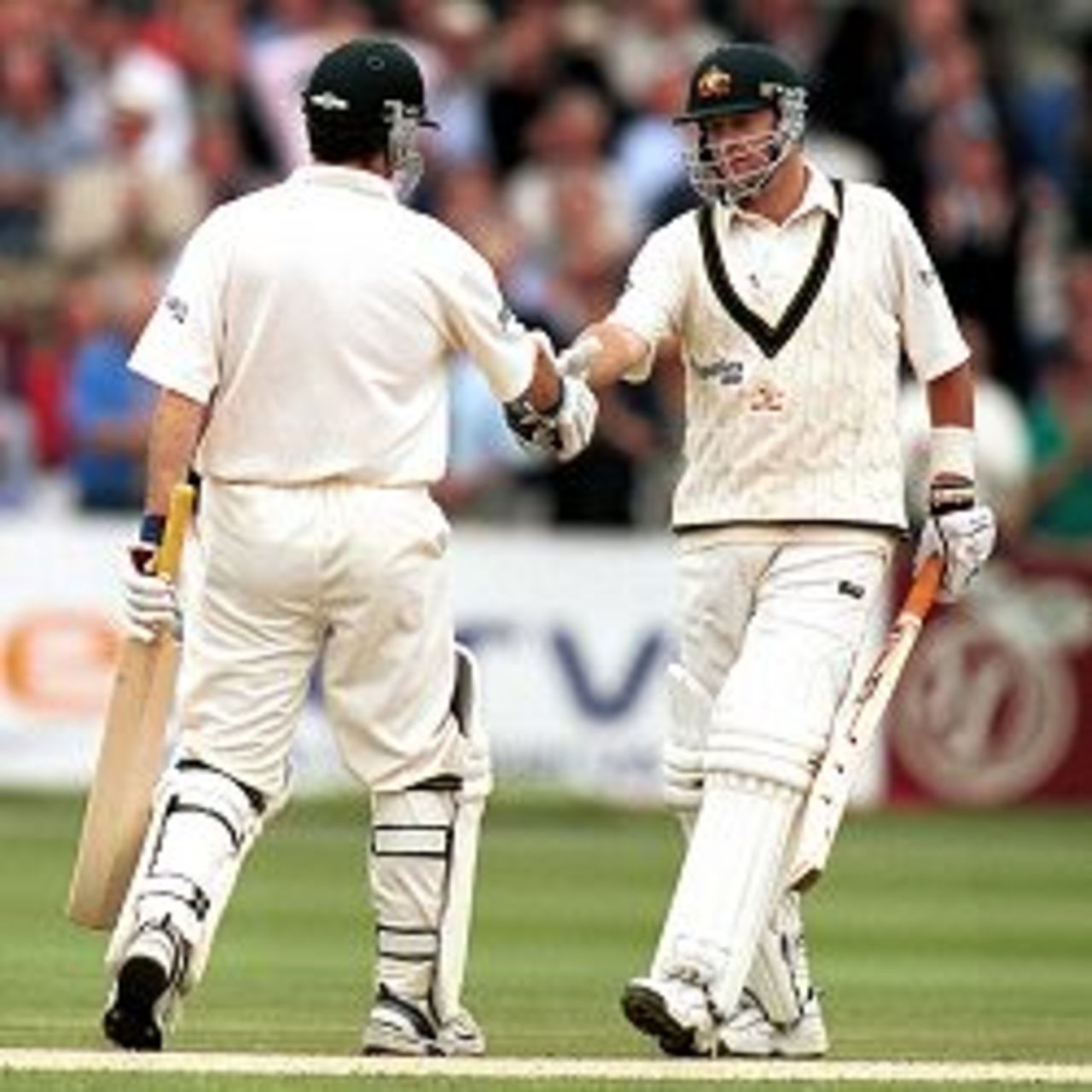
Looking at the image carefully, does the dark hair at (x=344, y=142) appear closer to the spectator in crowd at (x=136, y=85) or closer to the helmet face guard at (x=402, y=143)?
the helmet face guard at (x=402, y=143)

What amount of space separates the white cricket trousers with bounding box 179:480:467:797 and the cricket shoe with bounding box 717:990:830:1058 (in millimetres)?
908

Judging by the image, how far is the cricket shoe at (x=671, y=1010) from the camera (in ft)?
29.6

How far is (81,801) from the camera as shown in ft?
55.7

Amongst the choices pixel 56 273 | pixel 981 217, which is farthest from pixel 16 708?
pixel 981 217

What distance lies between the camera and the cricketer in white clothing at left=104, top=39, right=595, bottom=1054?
29.6 feet

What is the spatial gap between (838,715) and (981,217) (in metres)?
9.32

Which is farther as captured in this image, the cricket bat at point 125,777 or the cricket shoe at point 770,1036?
the cricket shoe at point 770,1036

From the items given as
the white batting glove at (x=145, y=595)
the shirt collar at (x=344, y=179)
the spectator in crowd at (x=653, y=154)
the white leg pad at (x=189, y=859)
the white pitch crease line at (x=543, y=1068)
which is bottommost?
the spectator in crowd at (x=653, y=154)

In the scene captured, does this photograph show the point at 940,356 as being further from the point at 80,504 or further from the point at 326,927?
the point at 80,504

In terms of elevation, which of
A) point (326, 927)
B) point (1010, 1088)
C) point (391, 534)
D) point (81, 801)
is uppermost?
point (391, 534)

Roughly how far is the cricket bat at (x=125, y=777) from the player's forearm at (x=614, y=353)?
101 centimetres

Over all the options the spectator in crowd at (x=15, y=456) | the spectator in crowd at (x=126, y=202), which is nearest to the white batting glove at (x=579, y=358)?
the spectator in crowd at (x=15, y=456)

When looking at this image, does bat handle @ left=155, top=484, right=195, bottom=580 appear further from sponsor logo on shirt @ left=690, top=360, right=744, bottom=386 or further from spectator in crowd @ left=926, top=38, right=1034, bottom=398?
spectator in crowd @ left=926, top=38, right=1034, bottom=398

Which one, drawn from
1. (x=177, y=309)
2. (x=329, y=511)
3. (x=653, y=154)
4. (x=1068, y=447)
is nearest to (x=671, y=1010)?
(x=329, y=511)
